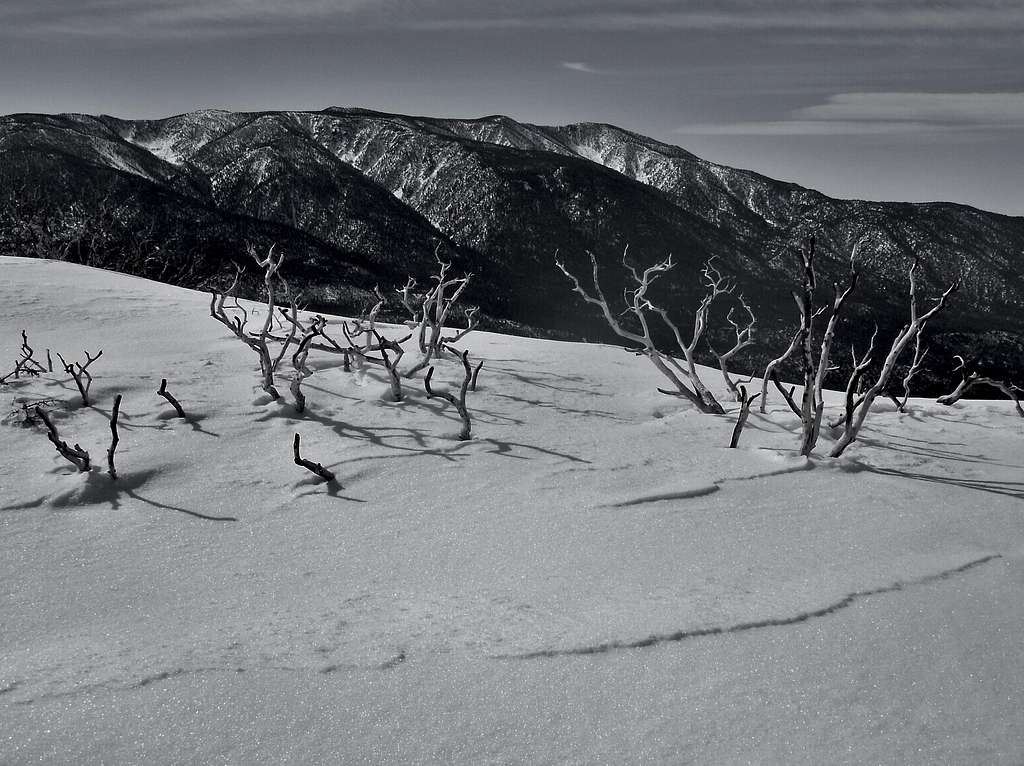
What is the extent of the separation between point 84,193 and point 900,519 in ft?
332

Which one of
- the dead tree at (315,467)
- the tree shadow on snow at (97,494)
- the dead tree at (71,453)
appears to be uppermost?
the dead tree at (315,467)

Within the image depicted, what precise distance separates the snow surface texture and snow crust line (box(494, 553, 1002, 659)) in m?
0.01

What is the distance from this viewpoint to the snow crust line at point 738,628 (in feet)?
7.45

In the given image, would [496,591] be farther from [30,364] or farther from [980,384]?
[980,384]

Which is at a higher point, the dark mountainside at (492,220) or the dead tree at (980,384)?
the dark mountainside at (492,220)

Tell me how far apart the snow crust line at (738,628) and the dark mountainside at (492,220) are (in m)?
66.5

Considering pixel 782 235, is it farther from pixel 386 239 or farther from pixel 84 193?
pixel 84 193

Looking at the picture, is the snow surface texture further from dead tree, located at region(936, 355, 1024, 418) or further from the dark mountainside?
the dark mountainside

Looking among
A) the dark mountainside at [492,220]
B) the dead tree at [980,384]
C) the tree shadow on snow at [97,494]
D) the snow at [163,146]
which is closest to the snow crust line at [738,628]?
the tree shadow on snow at [97,494]

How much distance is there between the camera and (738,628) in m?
2.42

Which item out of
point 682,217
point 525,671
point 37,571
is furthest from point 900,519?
point 682,217

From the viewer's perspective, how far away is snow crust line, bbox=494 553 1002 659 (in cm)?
227

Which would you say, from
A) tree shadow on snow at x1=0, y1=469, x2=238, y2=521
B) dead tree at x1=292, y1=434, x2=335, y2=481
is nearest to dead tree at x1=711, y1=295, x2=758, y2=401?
dead tree at x1=292, y1=434, x2=335, y2=481

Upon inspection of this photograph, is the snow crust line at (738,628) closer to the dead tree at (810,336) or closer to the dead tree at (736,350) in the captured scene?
the dead tree at (810,336)
